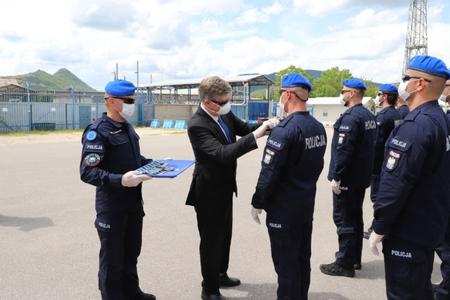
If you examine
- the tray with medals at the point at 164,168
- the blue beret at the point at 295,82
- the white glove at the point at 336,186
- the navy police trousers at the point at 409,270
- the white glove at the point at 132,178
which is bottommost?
the navy police trousers at the point at 409,270

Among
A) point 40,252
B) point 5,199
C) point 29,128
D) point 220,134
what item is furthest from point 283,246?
point 29,128

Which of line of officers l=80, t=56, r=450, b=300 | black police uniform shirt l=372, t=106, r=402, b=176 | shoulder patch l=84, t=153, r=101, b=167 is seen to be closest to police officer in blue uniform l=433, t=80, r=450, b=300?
line of officers l=80, t=56, r=450, b=300

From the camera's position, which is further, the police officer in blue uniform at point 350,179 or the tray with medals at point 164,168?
the police officer in blue uniform at point 350,179

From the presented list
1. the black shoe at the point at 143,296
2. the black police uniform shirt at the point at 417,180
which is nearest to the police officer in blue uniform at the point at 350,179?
the black police uniform shirt at the point at 417,180

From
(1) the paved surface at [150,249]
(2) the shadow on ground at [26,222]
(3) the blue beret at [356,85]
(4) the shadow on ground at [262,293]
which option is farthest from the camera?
(2) the shadow on ground at [26,222]

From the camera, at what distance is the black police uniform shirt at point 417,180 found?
104 inches

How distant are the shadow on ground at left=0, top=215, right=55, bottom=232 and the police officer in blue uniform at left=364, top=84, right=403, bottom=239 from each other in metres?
4.73

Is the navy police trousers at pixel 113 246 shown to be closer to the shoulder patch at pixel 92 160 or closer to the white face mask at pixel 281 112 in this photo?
the shoulder patch at pixel 92 160

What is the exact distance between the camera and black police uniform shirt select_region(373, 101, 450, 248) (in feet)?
8.64

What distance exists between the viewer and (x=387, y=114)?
19.4 ft

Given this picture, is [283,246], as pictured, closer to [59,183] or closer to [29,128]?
[59,183]

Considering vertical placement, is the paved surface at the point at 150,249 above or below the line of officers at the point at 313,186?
below

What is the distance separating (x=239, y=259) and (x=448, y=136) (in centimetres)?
289

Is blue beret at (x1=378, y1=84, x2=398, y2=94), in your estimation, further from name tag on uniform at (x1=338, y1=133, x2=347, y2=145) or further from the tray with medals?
the tray with medals
